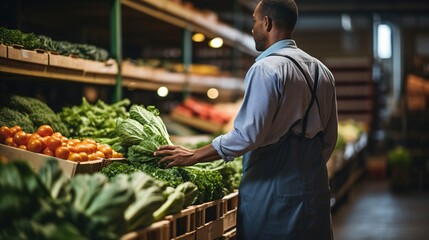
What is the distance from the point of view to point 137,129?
5012 millimetres

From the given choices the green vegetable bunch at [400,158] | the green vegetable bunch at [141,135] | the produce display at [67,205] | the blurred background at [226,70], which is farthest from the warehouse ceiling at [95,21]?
the green vegetable bunch at [400,158]

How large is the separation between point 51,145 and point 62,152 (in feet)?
0.39

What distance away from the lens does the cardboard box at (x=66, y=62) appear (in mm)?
5651

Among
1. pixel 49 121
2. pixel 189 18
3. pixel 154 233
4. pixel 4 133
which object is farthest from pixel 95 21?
pixel 154 233

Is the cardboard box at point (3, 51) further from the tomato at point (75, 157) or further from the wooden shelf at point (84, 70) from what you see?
the tomato at point (75, 157)

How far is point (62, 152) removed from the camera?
449 cm

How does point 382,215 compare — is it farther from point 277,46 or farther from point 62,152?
point 62,152

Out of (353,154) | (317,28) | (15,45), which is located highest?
(317,28)

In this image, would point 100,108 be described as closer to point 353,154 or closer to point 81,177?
point 81,177

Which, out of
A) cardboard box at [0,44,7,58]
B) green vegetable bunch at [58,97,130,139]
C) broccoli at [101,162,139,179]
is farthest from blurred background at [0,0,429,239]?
broccoli at [101,162,139,179]

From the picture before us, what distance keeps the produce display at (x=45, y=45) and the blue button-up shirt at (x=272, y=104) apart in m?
1.63

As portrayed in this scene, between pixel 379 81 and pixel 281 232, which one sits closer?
pixel 281 232

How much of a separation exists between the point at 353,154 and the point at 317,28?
357 inches

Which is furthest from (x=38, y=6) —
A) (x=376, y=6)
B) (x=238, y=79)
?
(x=376, y=6)
